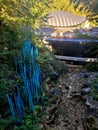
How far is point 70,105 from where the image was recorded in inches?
176

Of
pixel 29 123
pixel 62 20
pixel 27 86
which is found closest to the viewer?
pixel 29 123

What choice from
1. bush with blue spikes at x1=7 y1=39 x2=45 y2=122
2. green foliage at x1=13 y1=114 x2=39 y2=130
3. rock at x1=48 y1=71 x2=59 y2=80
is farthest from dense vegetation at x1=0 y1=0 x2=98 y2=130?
rock at x1=48 y1=71 x2=59 y2=80

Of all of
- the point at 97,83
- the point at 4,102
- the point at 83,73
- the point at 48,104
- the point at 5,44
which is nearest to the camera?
the point at 4,102

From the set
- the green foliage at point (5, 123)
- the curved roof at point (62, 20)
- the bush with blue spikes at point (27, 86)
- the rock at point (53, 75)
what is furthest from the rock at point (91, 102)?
the curved roof at point (62, 20)

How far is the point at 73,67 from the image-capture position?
631 cm

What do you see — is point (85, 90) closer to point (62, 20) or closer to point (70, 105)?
point (70, 105)

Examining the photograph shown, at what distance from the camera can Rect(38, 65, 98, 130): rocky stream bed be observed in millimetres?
3729

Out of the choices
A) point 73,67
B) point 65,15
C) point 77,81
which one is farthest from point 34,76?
point 65,15

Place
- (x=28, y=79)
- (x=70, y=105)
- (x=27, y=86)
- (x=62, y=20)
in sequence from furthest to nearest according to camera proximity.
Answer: (x=62, y=20) → (x=70, y=105) → (x=28, y=79) → (x=27, y=86)

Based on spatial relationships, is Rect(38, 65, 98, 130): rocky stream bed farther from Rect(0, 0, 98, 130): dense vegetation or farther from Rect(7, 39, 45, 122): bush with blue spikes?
Rect(0, 0, 98, 130): dense vegetation

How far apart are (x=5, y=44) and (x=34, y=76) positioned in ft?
3.89

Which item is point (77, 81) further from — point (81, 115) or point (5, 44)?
point (5, 44)

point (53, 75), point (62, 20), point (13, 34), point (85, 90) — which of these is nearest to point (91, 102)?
point (85, 90)

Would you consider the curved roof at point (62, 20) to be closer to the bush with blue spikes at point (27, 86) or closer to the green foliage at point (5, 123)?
the bush with blue spikes at point (27, 86)
